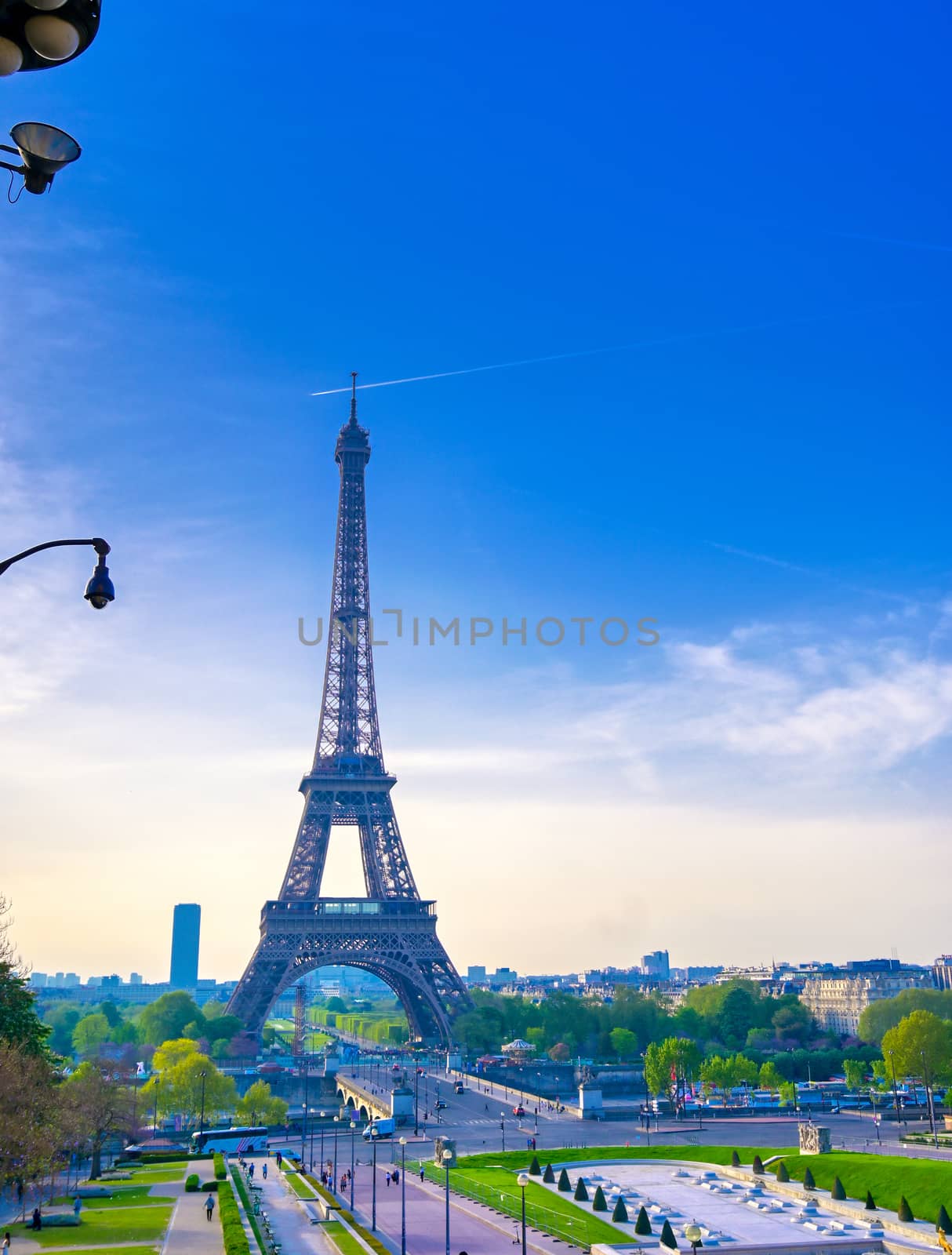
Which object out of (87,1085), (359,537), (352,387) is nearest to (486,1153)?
(87,1085)

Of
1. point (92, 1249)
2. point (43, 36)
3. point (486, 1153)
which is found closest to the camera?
point (43, 36)

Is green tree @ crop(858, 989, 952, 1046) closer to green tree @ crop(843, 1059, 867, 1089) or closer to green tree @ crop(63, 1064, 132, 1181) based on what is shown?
green tree @ crop(843, 1059, 867, 1089)

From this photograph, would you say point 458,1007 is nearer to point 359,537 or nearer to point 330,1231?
point 359,537

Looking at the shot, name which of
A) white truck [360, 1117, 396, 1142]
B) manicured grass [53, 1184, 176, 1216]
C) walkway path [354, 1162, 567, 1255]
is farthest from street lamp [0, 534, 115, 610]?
white truck [360, 1117, 396, 1142]

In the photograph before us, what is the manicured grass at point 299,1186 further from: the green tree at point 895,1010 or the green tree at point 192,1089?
the green tree at point 895,1010

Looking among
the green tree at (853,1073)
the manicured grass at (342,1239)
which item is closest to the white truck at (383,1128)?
the manicured grass at (342,1239)
